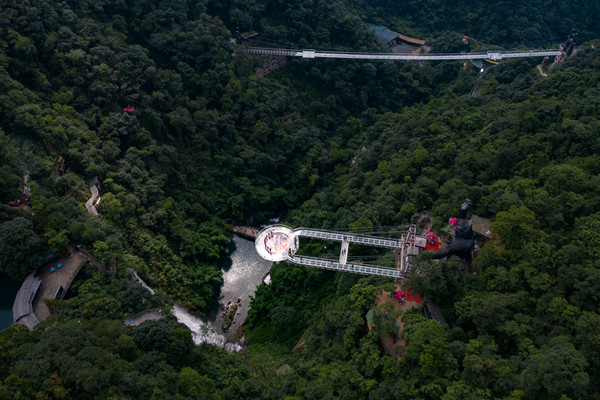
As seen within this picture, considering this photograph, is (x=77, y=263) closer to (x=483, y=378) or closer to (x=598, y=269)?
(x=483, y=378)

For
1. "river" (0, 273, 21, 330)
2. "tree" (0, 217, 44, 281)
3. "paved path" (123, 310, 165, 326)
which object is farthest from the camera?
"paved path" (123, 310, 165, 326)

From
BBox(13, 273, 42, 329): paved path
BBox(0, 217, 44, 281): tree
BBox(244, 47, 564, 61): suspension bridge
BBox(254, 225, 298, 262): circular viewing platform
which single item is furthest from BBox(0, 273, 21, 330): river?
BBox(244, 47, 564, 61): suspension bridge

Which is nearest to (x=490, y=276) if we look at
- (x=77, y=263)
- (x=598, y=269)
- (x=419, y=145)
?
(x=598, y=269)

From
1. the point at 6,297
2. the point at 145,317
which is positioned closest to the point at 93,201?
the point at 6,297

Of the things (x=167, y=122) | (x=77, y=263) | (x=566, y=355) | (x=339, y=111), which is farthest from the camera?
A: (x=339, y=111)

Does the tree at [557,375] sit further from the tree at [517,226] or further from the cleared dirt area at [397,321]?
the tree at [517,226]

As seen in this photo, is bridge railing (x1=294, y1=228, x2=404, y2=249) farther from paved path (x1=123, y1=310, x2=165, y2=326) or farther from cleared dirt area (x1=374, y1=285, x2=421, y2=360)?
paved path (x1=123, y1=310, x2=165, y2=326)
